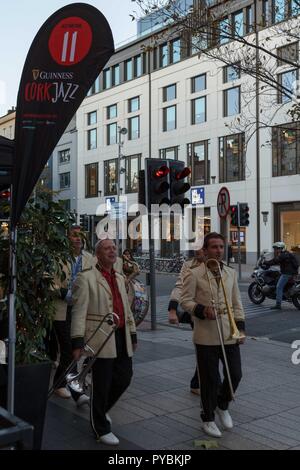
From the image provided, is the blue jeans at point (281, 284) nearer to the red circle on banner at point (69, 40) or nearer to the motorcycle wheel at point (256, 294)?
the motorcycle wheel at point (256, 294)

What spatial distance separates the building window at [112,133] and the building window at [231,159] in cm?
1352

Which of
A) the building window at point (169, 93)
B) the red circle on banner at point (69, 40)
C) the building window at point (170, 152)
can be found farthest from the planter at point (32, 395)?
the building window at point (169, 93)

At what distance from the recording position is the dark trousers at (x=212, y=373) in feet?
15.0

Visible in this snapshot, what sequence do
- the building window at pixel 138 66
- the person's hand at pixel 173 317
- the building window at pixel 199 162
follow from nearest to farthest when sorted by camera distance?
→ 1. the person's hand at pixel 173 317
2. the building window at pixel 199 162
3. the building window at pixel 138 66

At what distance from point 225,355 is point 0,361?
190 cm

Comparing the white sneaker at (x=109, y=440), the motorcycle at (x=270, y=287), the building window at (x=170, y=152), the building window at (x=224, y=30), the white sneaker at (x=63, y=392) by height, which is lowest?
the white sneaker at (x=63, y=392)

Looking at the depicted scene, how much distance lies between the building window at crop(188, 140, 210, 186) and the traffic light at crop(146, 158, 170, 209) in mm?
28187

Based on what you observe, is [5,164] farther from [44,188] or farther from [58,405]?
[58,405]

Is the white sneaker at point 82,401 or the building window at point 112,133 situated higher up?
the building window at point 112,133

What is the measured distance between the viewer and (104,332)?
14.6ft

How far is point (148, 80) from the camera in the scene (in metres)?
43.7

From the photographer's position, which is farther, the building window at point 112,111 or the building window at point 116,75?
the building window at point 112,111

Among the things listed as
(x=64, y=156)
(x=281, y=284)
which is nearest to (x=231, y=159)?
(x=281, y=284)
